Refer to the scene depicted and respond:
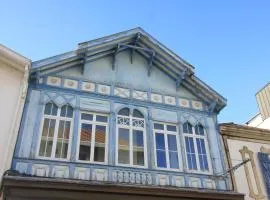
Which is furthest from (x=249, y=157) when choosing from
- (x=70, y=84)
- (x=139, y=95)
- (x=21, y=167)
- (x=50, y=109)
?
(x=21, y=167)

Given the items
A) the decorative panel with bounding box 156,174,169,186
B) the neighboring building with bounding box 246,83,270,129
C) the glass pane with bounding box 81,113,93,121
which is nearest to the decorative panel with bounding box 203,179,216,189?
the decorative panel with bounding box 156,174,169,186

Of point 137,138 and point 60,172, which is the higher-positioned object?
point 137,138

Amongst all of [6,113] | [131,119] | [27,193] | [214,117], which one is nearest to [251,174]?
[214,117]

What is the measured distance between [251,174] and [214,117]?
244 cm

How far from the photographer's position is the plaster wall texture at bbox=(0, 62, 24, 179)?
31.9ft

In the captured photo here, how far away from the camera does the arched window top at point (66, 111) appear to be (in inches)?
439

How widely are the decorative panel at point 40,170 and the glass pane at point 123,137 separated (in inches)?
99.3

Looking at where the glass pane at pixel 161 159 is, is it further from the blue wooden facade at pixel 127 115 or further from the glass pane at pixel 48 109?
the glass pane at pixel 48 109

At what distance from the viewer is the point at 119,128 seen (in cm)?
1147

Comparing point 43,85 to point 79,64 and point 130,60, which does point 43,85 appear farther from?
point 130,60

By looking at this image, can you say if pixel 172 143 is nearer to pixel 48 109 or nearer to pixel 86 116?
pixel 86 116

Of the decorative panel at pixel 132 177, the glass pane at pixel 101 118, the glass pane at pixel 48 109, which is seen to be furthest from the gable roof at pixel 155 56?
the decorative panel at pixel 132 177

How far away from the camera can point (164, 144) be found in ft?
38.3

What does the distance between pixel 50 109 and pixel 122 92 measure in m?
2.63
